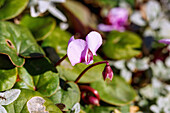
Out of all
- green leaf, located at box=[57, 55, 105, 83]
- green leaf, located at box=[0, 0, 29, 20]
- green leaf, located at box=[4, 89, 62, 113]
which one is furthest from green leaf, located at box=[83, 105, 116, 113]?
green leaf, located at box=[0, 0, 29, 20]

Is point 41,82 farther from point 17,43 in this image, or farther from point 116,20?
point 116,20

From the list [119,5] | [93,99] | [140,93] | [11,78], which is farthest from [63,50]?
[119,5]

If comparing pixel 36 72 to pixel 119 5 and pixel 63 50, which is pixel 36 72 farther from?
pixel 119 5

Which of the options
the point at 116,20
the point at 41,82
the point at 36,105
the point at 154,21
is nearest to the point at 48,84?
the point at 41,82

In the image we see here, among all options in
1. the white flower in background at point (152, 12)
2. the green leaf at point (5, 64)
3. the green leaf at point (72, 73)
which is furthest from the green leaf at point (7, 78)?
the white flower in background at point (152, 12)

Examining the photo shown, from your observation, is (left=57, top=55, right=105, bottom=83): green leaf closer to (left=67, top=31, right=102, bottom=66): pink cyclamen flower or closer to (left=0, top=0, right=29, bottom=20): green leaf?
(left=67, top=31, right=102, bottom=66): pink cyclamen flower

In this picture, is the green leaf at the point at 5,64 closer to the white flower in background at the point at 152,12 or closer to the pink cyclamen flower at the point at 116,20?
the pink cyclamen flower at the point at 116,20
